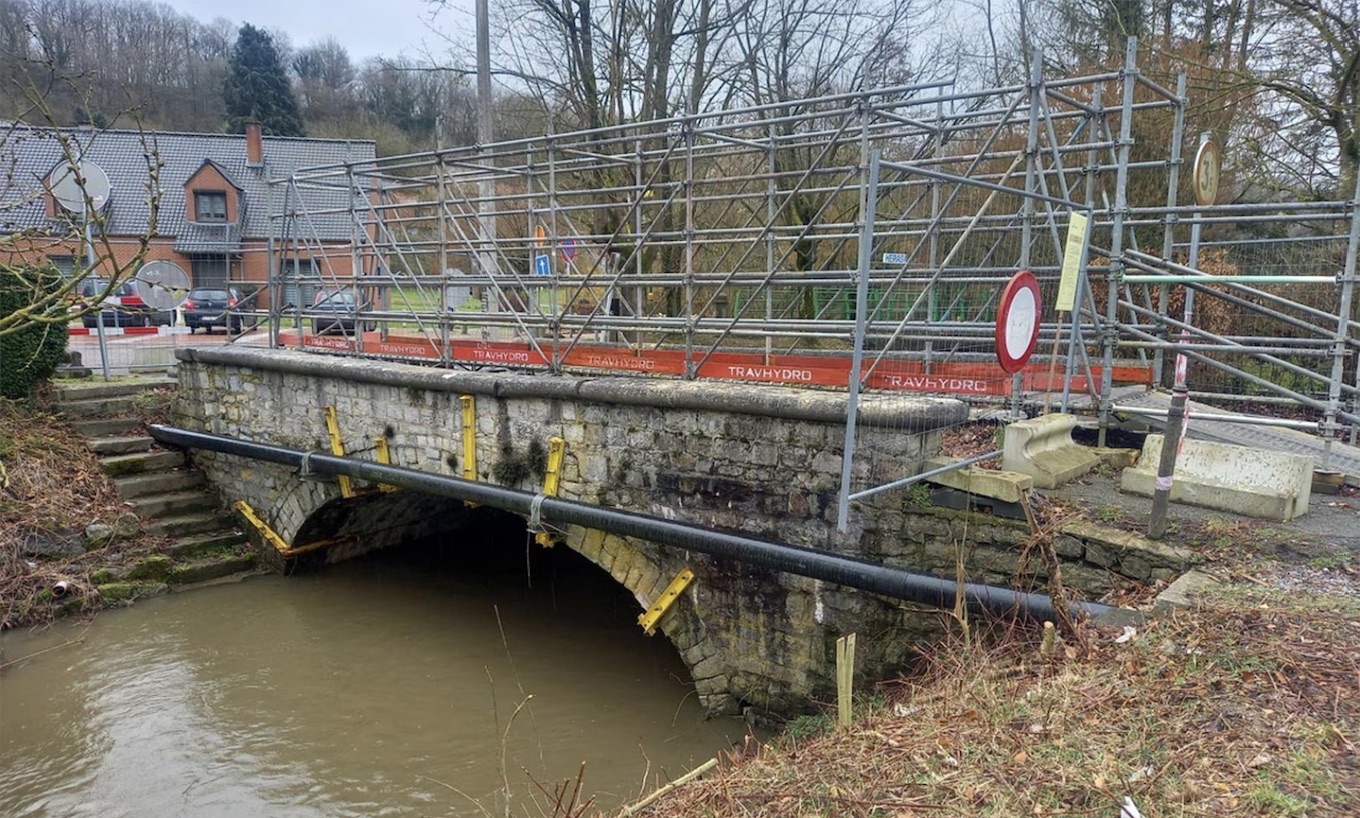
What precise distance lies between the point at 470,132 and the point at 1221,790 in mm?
29681

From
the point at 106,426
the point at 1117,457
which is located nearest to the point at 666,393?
the point at 1117,457

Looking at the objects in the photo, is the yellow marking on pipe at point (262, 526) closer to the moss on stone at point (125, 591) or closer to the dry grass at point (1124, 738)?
the moss on stone at point (125, 591)

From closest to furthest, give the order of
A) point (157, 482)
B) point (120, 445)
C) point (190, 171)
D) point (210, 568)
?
1. point (210, 568)
2. point (157, 482)
3. point (120, 445)
4. point (190, 171)

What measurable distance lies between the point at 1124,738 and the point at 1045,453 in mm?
2666

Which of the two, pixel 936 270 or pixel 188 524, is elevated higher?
pixel 936 270

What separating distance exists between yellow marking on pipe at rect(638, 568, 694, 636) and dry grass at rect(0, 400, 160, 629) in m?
6.29

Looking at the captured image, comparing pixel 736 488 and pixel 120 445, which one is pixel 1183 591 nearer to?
pixel 736 488

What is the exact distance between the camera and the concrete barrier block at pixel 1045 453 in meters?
5.24

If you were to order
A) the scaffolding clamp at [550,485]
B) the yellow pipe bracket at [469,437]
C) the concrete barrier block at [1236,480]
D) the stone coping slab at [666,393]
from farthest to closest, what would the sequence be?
1. the yellow pipe bracket at [469,437]
2. the scaffolding clamp at [550,485]
3. the stone coping slab at [666,393]
4. the concrete barrier block at [1236,480]

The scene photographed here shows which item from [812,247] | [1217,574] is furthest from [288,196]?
[1217,574]

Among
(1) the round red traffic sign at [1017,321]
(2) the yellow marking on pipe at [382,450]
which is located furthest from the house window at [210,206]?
(1) the round red traffic sign at [1017,321]

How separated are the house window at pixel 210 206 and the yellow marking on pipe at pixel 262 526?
93.1 feet

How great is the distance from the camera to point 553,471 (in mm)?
7047

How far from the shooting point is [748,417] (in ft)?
19.3
